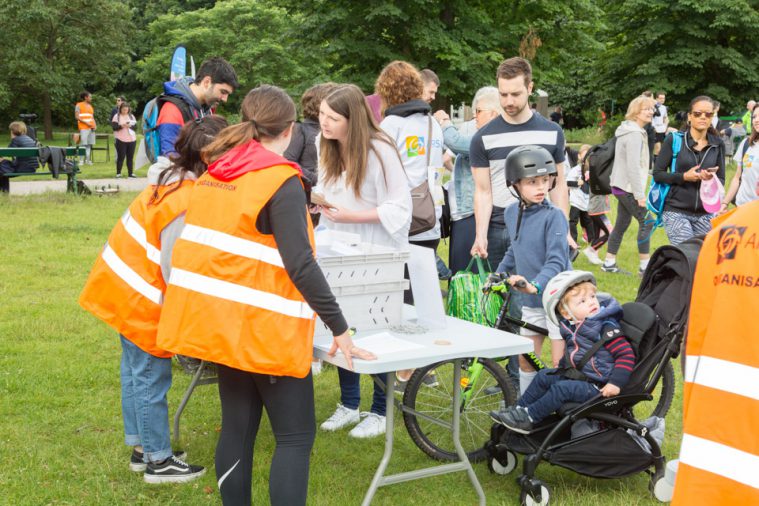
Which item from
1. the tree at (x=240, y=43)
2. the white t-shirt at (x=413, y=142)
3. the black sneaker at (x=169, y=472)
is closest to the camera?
the black sneaker at (x=169, y=472)

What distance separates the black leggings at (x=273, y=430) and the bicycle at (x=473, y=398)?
3.63ft

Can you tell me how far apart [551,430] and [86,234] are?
864cm

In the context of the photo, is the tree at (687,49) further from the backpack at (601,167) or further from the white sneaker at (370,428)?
the white sneaker at (370,428)

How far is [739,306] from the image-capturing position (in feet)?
5.99

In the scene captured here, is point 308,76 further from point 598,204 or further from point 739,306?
point 739,306

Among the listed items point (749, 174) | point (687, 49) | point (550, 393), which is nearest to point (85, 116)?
point (749, 174)

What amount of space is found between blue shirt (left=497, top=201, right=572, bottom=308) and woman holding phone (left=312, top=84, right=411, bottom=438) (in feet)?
2.06

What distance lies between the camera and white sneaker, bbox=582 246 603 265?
33.5 feet

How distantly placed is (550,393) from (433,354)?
2.65 feet

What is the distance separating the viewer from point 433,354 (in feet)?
11.4

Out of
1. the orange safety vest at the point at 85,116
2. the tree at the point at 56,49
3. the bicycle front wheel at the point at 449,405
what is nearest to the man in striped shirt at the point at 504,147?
the bicycle front wheel at the point at 449,405

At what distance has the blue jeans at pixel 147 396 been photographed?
4.09 m

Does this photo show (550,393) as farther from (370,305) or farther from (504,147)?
(504,147)

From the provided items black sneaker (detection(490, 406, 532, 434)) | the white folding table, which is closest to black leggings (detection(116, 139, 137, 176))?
the white folding table
